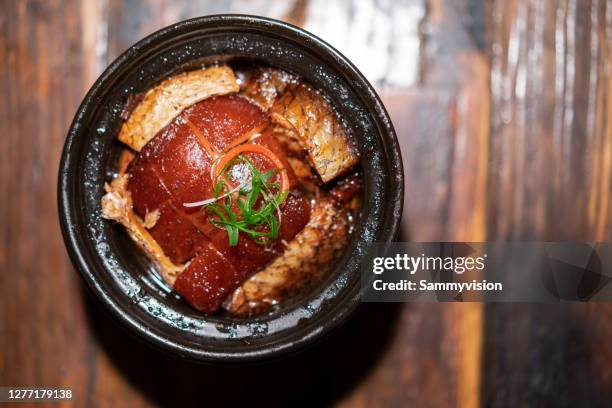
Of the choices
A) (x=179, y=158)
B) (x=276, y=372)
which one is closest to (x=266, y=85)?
(x=179, y=158)

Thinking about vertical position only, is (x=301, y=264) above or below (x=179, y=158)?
below

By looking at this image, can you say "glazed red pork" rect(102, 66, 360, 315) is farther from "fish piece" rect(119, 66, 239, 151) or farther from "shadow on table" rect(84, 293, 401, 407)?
"shadow on table" rect(84, 293, 401, 407)

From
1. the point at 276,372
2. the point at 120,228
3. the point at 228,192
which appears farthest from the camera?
the point at 276,372

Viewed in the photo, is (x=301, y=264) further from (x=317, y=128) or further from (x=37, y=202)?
(x=37, y=202)

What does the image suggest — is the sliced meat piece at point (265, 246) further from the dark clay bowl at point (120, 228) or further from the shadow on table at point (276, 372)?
the shadow on table at point (276, 372)

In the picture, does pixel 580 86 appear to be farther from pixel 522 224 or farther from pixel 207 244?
pixel 207 244

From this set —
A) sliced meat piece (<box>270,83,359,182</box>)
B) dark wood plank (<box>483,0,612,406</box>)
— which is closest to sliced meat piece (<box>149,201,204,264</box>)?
sliced meat piece (<box>270,83,359,182</box>)

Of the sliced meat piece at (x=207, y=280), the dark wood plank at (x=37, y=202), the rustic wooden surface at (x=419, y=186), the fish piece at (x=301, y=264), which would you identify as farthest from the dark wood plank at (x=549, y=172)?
the dark wood plank at (x=37, y=202)
